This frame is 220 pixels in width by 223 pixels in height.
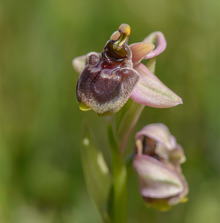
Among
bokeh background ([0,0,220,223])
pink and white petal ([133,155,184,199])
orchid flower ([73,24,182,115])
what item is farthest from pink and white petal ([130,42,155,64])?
bokeh background ([0,0,220,223])

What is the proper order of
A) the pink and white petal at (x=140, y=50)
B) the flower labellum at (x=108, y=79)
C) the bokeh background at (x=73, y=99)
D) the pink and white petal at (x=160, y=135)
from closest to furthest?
the flower labellum at (x=108, y=79), the pink and white petal at (x=140, y=50), the pink and white petal at (x=160, y=135), the bokeh background at (x=73, y=99)

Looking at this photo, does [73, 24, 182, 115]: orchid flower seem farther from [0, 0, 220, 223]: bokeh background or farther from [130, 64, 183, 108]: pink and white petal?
[0, 0, 220, 223]: bokeh background

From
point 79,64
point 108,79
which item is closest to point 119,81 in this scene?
point 108,79

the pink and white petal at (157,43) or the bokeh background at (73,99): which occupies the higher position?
the pink and white petal at (157,43)

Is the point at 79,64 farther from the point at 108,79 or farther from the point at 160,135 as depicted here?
the point at 160,135

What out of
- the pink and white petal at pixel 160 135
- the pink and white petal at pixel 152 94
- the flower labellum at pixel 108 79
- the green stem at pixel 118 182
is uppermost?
the flower labellum at pixel 108 79

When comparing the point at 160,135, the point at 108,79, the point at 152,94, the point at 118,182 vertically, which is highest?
the point at 108,79

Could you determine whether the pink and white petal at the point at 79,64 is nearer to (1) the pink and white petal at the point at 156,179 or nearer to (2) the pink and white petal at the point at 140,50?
(2) the pink and white petal at the point at 140,50

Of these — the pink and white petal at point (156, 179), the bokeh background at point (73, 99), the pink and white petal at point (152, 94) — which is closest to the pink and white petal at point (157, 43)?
the pink and white petal at point (152, 94)
